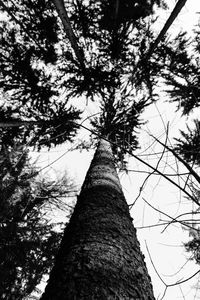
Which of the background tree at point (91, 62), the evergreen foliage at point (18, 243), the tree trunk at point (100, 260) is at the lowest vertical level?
the tree trunk at point (100, 260)

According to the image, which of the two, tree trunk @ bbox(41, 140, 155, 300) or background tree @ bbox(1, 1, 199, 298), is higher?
background tree @ bbox(1, 1, 199, 298)

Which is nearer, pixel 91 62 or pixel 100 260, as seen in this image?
pixel 100 260

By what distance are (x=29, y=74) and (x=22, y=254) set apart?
4.44 meters

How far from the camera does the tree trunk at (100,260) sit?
1.01 metres

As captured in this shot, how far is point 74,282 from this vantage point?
1050 mm

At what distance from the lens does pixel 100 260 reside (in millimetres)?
1201

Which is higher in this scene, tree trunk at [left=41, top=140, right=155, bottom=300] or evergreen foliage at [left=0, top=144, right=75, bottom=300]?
evergreen foliage at [left=0, top=144, right=75, bottom=300]

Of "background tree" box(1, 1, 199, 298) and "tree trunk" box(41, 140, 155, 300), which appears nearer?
"tree trunk" box(41, 140, 155, 300)

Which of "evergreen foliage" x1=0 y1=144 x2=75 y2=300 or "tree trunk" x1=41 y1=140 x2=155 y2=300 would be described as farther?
"evergreen foliage" x1=0 y1=144 x2=75 y2=300

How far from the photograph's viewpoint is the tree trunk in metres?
1.01

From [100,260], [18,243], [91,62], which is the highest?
[91,62]

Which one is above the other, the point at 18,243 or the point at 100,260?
the point at 18,243

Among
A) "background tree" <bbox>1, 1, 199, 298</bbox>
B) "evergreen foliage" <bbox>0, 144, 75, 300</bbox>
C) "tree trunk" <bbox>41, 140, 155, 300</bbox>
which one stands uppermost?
"background tree" <bbox>1, 1, 199, 298</bbox>

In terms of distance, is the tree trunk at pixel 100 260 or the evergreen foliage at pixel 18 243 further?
the evergreen foliage at pixel 18 243
